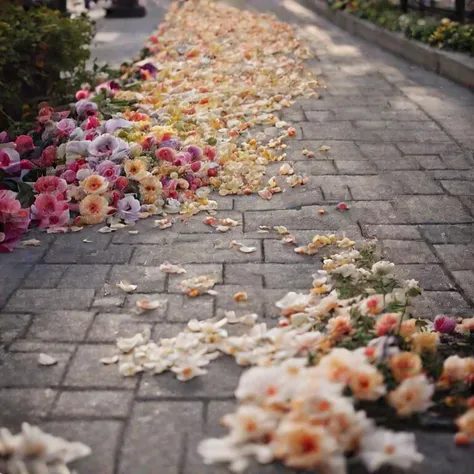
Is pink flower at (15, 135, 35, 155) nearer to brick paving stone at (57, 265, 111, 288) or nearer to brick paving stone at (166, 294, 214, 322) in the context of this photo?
brick paving stone at (57, 265, 111, 288)

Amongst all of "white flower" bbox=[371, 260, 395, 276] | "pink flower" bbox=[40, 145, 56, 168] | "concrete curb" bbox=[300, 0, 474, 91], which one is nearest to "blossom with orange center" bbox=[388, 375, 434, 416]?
"white flower" bbox=[371, 260, 395, 276]

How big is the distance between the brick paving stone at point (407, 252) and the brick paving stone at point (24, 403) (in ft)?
5.76

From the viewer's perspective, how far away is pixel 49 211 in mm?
3861

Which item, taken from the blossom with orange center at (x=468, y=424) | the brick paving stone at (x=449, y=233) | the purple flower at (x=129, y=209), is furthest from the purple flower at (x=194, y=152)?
the blossom with orange center at (x=468, y=424)

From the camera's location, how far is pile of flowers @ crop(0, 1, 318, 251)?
3951 millimetres

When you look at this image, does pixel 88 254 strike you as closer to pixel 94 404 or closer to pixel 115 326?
pixel 115 326

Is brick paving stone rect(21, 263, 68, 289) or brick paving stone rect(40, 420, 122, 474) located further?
brick paving stone rect(21, 263, 68, 289)

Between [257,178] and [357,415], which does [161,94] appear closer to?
[257,178]

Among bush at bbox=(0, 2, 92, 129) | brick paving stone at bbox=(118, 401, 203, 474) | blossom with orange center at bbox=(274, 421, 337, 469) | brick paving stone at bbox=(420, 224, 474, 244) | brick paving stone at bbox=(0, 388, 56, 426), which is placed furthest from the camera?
bush at bbox=(0, 2, 92, 129)

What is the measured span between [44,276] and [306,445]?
1.80 meters

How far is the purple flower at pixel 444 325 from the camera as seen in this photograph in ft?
8.95

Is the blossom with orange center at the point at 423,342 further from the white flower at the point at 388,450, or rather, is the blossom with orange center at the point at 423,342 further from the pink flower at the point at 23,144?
the pink flower at the point at 23,144

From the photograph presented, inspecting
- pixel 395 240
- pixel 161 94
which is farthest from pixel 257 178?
pixel 161 94

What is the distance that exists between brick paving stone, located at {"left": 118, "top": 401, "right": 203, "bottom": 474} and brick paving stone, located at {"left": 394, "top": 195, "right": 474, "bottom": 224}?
2078mm
